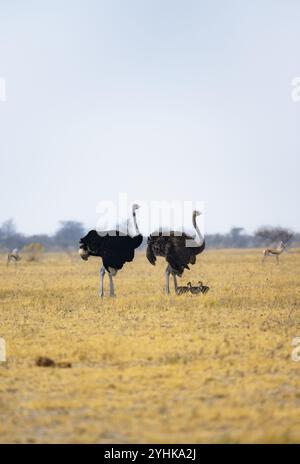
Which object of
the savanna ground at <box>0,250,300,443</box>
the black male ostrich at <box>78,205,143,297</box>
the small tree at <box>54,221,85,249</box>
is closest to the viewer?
the savanna ground at <box>0,250,300,443</box>

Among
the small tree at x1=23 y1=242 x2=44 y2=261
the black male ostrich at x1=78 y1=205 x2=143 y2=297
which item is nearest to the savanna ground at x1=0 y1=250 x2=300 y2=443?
the black male ostrich at x1=78 y1=205 x2=143 y2=297

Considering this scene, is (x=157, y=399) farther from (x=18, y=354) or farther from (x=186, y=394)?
(x=18, y=354)

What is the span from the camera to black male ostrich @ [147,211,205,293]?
16.8 meters

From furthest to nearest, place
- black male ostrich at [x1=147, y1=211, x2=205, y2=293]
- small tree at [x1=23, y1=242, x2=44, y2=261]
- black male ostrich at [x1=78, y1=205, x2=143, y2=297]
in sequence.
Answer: small tree at [x1=23, y1=242, x2=44, y2=261] → black male ostrich at [x1=78, y1=205, x2=143, y2=297] → black male ostrich at [x1=147, y1=211, x2=205, y2=293]

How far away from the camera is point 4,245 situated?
94.6 metres

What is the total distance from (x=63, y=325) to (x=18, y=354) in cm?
267

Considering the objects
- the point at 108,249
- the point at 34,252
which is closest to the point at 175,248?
the point at 108,249

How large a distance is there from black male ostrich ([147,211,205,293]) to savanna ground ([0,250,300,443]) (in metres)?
1.49

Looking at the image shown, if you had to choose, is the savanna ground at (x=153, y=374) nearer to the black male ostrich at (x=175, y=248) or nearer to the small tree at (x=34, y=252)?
the black male ostrich at (x=175, y=248)

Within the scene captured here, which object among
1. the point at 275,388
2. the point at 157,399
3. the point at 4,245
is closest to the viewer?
the point at 157,399

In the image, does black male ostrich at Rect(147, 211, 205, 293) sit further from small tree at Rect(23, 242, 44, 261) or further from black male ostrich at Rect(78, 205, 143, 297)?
small tree at Rect(23, 242, 44, 261)

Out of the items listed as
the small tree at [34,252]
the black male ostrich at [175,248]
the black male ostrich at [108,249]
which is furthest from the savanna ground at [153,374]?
the small tree at [34,252]

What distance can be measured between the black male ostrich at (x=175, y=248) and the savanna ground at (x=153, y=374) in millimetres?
1489
